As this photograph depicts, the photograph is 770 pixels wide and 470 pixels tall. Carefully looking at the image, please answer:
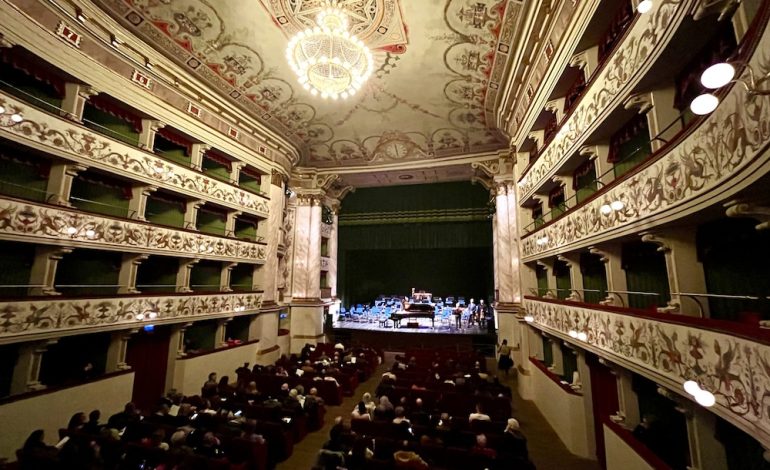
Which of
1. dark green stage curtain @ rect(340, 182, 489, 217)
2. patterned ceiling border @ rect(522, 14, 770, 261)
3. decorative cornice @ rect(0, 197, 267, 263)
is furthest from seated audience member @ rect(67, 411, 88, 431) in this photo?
dark green stage curtain @ rect(340, 182, 489, 217)

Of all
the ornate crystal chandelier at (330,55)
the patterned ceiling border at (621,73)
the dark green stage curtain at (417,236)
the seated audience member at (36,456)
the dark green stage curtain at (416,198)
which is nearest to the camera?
the patterned ceiling border at (621,73)

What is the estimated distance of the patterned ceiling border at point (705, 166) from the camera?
86.2 inches

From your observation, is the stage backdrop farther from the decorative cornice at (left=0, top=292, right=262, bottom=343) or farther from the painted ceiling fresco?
the decorative cornice at (left=0, top=292, right=262, bottom=343)

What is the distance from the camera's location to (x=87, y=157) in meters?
6.64

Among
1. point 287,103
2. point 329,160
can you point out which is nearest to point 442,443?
point 287,103

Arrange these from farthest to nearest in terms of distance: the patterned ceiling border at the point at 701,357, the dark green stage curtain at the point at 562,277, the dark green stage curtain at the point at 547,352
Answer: the dark green stage curtain at the point at 547,352, the dark green stage curtain at the point at 562,277, the patterned ceiling border at the point at 701,357

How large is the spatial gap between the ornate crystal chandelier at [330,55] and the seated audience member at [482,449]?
722 cm

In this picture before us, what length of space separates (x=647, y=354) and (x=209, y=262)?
37.9ft

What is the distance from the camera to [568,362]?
7.58 m

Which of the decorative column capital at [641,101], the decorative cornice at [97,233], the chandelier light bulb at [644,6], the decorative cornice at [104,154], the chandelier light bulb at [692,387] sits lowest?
the chandelier light bulb at [692,387]

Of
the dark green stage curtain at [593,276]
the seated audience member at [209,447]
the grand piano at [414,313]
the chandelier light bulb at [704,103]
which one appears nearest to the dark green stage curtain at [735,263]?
the chandelier light bulb at [704,103]

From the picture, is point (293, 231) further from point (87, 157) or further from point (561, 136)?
point (561, 136)

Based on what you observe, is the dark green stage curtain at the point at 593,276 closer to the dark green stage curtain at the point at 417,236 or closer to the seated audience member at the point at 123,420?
the seated audience member at the point at 123,420

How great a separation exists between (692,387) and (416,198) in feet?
55.7
